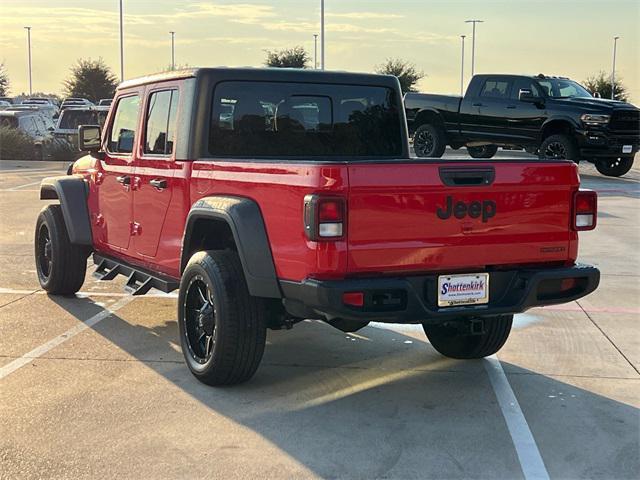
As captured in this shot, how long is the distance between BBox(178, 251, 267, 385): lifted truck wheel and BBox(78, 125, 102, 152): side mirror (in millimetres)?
2244

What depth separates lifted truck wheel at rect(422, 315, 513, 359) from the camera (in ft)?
16.6

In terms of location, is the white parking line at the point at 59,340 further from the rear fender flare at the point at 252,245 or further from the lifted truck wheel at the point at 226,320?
the rear fender flare at the point at 252,245

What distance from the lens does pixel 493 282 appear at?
4.23 metres

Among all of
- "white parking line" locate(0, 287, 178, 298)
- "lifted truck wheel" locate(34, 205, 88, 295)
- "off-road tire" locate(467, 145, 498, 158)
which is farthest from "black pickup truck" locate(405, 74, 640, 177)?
"lifted truck wheel" locate(34, 205, 88, 295)

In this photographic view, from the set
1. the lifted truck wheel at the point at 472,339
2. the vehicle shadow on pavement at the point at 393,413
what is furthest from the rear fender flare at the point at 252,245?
the lifted truck wheel at the point at 472,339

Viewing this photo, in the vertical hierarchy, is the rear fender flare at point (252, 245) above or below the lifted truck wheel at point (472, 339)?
above

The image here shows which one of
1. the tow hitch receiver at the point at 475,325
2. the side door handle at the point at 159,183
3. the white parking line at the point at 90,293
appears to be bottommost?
the white parking line at the point at 90,293

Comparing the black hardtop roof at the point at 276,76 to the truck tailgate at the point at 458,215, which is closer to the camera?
the truck tailgate at the point at 458,215

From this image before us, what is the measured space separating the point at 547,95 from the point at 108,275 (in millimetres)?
12388

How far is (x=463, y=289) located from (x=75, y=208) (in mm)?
3829

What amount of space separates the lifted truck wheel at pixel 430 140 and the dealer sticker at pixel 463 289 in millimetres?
13831

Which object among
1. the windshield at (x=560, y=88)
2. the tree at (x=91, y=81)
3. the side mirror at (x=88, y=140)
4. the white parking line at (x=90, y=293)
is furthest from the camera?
the tree at (x=91, y=81)

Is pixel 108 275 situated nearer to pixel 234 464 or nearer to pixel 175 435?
pixel 175 435

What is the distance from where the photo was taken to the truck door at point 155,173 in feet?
17.0
